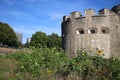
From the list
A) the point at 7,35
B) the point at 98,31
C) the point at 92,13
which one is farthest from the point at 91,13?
the point at 7,35

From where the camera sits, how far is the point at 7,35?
44.5 meters

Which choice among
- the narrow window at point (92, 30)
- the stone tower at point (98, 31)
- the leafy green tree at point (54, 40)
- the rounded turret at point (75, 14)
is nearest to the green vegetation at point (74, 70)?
the stone tower at point (98, 31)

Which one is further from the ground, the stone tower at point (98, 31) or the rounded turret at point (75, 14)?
the rounded turret at point (75, 14)

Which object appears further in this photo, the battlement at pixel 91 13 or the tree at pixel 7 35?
the tree at pixel 7 35

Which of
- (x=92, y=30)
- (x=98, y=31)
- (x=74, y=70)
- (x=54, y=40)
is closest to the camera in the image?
(x=74, y=70)

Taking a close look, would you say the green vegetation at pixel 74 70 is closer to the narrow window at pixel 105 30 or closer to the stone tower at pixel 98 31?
the stone tower at pixel 98 31

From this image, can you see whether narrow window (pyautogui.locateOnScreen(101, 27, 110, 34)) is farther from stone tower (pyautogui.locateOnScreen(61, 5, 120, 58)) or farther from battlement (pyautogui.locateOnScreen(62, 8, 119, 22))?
battlement (pyautogui.locateOnScreen(62, 8, 119, 22))

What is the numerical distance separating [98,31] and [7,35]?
27738 mm

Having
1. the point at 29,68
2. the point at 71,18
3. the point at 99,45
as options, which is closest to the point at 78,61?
the point at 29,68

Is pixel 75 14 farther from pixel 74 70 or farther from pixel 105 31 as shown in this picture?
pixel 74 70

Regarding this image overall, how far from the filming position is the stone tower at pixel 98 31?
20875 millimetres

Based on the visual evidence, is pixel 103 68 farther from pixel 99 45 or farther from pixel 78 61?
pixel 99 45

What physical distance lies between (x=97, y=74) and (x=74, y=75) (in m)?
0.61

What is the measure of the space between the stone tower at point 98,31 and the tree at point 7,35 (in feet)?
82.2
